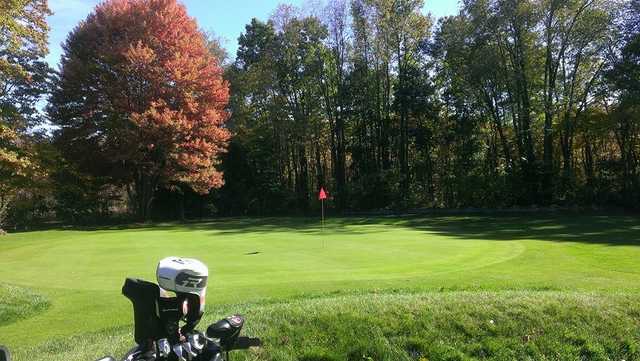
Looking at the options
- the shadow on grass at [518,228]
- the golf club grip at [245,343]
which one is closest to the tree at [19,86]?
the shadow on grass at [518,228]

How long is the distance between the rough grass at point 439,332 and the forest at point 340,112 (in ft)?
79.7

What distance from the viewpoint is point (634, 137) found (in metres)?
40.3

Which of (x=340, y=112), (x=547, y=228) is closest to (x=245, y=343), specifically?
(x=547, y=228)

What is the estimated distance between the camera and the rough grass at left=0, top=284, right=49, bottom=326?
29.7 ft

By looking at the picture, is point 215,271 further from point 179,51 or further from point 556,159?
point 556,159

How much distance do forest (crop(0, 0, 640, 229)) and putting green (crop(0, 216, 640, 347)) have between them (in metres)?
13.6

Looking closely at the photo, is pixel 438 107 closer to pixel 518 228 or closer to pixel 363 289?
pixel 518 228

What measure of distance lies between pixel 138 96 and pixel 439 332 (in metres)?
34.0

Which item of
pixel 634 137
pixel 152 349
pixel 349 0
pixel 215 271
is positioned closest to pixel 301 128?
pixel 349 0

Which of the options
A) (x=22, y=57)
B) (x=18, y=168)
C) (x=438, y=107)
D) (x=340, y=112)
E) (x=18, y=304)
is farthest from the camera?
(x=340, y=112)

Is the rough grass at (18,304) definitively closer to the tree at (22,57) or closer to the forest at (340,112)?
the tree at (22,57)

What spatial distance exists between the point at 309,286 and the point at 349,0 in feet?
130

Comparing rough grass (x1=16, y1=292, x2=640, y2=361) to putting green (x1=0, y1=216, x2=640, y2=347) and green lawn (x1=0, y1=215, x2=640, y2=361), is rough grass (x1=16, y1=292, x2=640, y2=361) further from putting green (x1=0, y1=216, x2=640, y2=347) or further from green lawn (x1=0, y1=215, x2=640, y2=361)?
putting green (x1=0, y1=216, x2=640, y2=347)

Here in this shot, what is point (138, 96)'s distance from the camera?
36.5 meters
